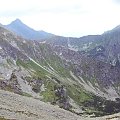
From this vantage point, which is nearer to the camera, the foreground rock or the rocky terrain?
A: the rocky terrain

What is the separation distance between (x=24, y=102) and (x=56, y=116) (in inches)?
363

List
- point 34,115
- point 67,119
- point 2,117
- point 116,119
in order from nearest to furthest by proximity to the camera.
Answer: point 2,117 < point 34,115 < point 67,119 < point 116,119

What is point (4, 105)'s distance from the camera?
270ft

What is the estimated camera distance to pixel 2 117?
74750mm

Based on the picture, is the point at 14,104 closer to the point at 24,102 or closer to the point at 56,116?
the point at 24,102

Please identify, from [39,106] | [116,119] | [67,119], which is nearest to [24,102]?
[39,106]

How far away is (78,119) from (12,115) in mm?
19357

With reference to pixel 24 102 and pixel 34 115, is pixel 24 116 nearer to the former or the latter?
pixel 34 115

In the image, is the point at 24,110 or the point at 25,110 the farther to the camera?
the point at 25,110

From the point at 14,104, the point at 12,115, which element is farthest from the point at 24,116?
the point at 14,104

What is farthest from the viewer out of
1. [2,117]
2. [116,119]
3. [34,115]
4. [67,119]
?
[116,119]

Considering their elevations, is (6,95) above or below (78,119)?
above

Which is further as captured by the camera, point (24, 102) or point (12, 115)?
point (24, 102)

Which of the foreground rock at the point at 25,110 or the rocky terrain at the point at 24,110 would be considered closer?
the rocky terrain at the point at 24,110
